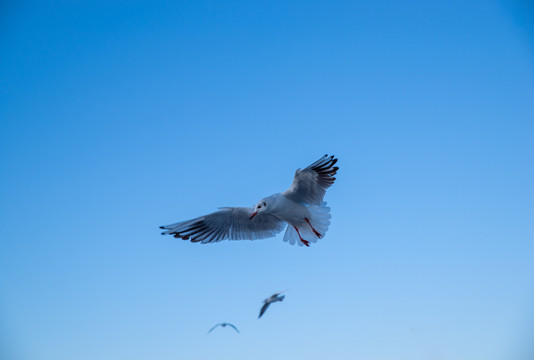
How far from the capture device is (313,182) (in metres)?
6.62

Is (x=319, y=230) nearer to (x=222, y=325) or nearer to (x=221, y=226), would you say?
(x=221, y=226)

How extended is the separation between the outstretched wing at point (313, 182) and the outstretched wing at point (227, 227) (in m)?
0.81

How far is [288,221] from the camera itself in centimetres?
734

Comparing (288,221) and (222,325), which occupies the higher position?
(288,221)

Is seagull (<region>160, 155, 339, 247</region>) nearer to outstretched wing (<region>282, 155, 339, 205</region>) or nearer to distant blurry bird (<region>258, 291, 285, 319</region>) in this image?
outstretched wing (<region>282, 155, 339, 205</region>)

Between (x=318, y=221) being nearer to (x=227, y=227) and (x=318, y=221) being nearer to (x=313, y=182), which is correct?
(x=313, y=182)

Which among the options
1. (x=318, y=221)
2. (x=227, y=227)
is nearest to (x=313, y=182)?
(x=318, y=221)

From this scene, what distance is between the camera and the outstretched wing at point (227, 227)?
6945mm

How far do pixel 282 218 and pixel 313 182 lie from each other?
3.08 ft

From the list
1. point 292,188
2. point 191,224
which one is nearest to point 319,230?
point 292,188

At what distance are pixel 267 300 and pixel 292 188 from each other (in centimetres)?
171

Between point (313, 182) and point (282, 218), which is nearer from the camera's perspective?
point (313, 182)

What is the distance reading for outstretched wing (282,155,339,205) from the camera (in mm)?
6387

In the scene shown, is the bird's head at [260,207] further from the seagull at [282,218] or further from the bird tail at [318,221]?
the bird tail at [318,221]
